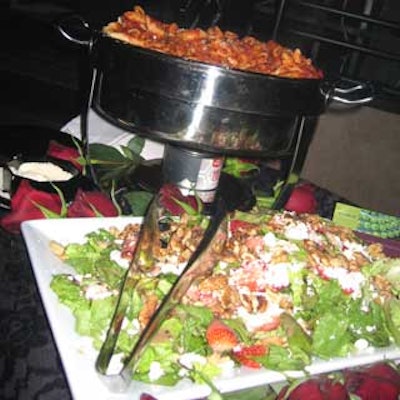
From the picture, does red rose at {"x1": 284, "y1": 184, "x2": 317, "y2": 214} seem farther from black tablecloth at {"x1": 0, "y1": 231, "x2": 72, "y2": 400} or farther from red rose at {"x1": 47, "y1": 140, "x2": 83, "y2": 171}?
black tablecloth at {"x1": 0, "y1": 231, "x2": 72, "y2": 400}

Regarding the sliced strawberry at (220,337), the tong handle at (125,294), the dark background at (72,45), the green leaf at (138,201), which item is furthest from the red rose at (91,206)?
the dark background at (72,45)

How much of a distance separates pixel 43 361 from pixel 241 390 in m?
0.26

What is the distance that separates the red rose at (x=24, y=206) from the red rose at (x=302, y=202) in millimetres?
575

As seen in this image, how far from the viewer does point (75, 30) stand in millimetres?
1019

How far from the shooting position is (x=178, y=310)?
659mm

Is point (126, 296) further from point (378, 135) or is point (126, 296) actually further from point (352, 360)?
point (378, 135)

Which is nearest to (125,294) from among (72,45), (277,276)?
(277,276)

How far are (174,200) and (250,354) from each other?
0.39 meters

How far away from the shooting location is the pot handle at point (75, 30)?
1.01 meters

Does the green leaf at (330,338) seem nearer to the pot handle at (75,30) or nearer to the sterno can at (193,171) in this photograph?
the sterno can at (193,171)

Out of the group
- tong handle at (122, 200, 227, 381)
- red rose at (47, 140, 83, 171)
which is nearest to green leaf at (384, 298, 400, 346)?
tong handle at (122, 200, 227, 381)

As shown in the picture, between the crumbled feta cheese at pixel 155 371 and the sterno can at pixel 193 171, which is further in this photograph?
the sterno can at pixel 193 171

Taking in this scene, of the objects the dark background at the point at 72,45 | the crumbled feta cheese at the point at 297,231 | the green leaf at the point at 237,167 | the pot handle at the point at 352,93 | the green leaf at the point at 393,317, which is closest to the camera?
the green leaf at the point at 393,317

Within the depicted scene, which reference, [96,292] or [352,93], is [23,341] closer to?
[96,292]
